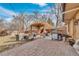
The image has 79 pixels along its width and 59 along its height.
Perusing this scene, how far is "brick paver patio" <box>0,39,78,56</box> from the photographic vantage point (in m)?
2.11

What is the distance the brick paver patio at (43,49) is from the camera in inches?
82.9

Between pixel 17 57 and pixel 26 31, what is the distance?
0.27m

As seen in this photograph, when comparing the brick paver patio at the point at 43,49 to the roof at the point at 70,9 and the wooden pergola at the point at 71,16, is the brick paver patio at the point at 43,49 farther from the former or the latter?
the roof at the point at 70,9

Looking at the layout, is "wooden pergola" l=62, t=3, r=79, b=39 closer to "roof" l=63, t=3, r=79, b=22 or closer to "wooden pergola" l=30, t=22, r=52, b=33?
"roof" l=63, t=3, r=79, b=22

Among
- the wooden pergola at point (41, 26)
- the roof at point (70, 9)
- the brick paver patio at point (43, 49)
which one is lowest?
the brick paver patio at point (43, 49)

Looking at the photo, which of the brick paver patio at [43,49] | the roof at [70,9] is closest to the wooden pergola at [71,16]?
the roof at [70,9]

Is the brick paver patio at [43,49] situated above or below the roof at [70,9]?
below

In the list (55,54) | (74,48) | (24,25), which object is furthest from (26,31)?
(74,48)

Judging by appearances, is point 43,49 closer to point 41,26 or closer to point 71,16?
point 41,26

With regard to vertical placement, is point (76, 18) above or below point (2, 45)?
above

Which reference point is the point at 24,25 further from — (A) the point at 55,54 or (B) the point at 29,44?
(A) the point at 55,54

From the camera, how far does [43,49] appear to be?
6.93 ft

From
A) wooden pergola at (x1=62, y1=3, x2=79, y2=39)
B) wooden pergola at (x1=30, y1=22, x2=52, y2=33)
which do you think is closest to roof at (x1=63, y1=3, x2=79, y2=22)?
wooden pergola at (x1=62, y1=3, x2=79, y2=39)

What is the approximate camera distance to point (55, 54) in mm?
2105
